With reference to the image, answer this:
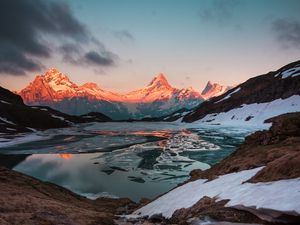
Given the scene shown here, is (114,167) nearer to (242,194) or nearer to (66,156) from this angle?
(66,156)

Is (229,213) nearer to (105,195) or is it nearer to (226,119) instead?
(105,195)

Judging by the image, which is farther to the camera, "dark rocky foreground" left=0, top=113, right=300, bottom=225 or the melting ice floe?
"dark rocky foreground" left=0, top=113, right=300, bottom=225

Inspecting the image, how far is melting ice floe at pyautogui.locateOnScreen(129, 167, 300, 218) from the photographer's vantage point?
42.5ft

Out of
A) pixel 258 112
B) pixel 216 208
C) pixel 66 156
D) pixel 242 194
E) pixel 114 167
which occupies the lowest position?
pixel 114 167

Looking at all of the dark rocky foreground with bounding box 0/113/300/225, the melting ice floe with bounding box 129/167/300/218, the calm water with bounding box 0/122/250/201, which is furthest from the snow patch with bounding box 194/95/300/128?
the melting ice floe with bounding box 129/167/300/218

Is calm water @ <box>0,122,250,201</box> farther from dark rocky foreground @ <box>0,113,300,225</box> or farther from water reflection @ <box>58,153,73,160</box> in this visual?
dark rocky foreground @ <box>0,113,300,225</box>

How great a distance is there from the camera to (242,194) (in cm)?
1673

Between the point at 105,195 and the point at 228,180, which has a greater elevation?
the point at 228,180

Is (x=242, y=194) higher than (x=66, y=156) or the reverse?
higher

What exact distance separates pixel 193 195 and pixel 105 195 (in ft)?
67.4

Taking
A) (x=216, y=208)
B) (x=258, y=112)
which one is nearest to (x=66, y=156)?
(x=216, y=208)

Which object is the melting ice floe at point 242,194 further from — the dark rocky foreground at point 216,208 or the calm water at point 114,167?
the calm water at point 114,167

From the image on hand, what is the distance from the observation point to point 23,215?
733 inches

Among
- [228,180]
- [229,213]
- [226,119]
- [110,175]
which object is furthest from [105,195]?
[226,119]
